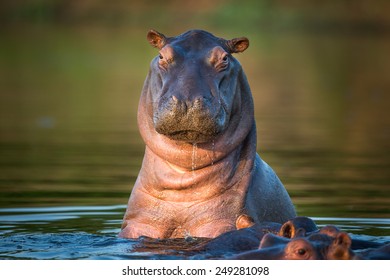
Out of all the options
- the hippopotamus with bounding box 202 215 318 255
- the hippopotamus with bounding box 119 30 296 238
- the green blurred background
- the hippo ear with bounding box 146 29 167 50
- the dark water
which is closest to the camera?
the hippopotamus with bounding box 202 215 318 255

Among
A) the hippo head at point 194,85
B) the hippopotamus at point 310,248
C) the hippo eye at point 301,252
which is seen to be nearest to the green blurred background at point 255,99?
the hippo head at point 194,85

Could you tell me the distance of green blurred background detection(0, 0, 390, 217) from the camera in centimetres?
1311

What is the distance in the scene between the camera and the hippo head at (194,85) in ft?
28.4

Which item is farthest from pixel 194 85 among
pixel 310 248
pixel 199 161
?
pixel 310 248

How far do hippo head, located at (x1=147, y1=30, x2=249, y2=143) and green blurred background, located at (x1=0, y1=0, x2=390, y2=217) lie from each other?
2364mm

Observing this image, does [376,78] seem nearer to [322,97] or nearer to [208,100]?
[322,97]

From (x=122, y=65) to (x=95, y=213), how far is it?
26515mm

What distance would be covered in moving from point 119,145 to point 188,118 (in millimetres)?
7945

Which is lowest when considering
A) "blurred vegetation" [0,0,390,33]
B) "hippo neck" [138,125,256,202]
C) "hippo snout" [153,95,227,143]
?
"hippo neck" [138,125,256,202]

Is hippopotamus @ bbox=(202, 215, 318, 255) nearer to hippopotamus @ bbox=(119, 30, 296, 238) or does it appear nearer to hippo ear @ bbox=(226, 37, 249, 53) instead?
hippopotamus @ bbox=(119, 30, 296, 238)

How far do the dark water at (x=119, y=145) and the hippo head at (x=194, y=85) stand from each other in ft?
3.10

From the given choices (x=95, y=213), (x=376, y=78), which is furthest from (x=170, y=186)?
(x=376, y=78)

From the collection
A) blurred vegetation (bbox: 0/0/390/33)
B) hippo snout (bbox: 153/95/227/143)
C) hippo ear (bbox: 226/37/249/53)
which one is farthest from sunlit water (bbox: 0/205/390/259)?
blurred vegetation (bbox: 0/0/390/33)

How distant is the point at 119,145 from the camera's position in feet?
54.1
